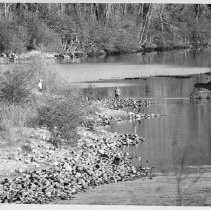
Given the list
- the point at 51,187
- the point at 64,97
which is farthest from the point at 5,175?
the point at 64,97

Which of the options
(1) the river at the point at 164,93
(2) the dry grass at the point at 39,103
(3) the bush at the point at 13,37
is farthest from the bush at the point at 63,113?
(3) the bush at the point at 13,37

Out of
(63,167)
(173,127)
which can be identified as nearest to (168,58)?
(173,127)

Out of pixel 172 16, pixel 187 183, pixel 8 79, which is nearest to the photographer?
pixel 187 183

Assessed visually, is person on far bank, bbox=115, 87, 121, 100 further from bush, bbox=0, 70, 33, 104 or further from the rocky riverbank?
bush, bbox=0, 70, 33, 104

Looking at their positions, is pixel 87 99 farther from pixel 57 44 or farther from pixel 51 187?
pixel 51 187

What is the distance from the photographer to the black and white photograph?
8359mm

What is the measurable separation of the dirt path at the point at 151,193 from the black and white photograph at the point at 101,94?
2 centimetres

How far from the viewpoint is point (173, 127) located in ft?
29.2

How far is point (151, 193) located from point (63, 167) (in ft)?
3.49

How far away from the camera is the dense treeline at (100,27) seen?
28.3ft

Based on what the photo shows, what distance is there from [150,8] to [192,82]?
101cm

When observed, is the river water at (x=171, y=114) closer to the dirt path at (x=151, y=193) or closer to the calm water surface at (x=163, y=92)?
the calm water surface at (x=163, y=92)

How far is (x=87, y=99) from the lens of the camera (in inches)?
365

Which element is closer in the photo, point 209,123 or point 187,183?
point 187,183
